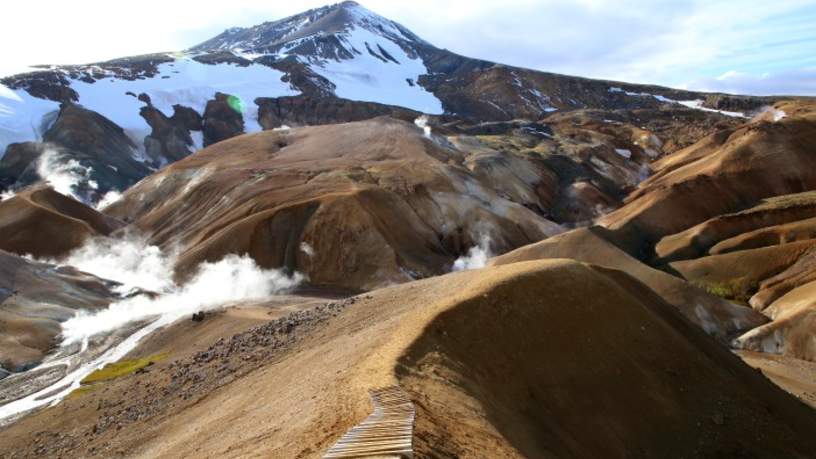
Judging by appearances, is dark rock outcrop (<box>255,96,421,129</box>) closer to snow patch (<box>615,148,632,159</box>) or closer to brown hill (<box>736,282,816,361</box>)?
snow patch (<box>615,148,632,159</box>)

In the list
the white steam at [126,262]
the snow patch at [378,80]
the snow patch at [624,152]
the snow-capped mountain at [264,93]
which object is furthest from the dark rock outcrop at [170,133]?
the snow patch at [624,152]

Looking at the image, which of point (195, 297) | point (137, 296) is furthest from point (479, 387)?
point (137, 296)

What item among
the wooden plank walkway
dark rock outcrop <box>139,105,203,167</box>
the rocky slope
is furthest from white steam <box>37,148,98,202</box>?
the wooden plank walkway

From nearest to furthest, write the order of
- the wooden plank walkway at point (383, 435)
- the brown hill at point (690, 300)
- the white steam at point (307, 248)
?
the wooden plank walkway at point (383, 435) → the brown hill at point (690, 300) → the white steam at point (307, 248)

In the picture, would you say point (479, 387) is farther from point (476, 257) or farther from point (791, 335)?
point (476, 257)

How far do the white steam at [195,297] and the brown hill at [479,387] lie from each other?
12627 millimetres

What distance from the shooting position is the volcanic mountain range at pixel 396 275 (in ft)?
61.4

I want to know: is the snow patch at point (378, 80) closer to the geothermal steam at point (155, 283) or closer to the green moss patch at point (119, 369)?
the geothermal steam at point (155, 283)

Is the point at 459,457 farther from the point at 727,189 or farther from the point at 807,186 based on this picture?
the point at 807,186

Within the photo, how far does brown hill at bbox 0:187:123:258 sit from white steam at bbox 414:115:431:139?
144ft

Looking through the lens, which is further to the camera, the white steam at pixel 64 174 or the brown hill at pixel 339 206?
the white steam at pixel 64 174

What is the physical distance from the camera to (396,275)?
53.9 m

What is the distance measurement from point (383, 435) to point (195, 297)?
125ft

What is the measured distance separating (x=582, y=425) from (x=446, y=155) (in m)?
68.4
